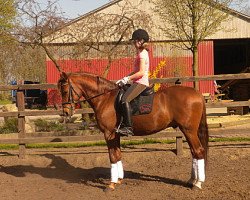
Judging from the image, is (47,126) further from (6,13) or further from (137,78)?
(137,78)

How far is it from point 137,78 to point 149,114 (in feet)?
2.24

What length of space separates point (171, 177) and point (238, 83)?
47.6ft

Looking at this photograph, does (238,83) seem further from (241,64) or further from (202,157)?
(241,64)

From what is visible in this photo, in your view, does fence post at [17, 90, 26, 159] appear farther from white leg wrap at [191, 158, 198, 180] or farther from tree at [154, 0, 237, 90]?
tree at [154, 0, 237, 90]

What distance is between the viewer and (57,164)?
9023 millimetres

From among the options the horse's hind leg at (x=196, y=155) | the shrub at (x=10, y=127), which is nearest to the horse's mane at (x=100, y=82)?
the horse's hind leg at (x=196, y=155)

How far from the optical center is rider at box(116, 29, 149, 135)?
6.67 meters

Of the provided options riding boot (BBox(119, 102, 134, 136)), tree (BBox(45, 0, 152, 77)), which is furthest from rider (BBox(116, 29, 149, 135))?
tree (BBox(45, 0, 152, 77))

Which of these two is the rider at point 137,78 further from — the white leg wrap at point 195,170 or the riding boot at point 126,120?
the white leg wrap at point 195,170

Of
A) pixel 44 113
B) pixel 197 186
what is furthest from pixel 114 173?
pixel 44 113

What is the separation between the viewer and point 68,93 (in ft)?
23.2

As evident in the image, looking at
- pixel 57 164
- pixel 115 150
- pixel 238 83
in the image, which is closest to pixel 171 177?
pixel 115 150

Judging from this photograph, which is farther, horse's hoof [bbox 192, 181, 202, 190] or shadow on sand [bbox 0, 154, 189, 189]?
shadow on sand [bbox 0, 154, 189, 189]

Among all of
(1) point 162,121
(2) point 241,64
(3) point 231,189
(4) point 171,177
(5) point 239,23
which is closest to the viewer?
(3) point 231,189
